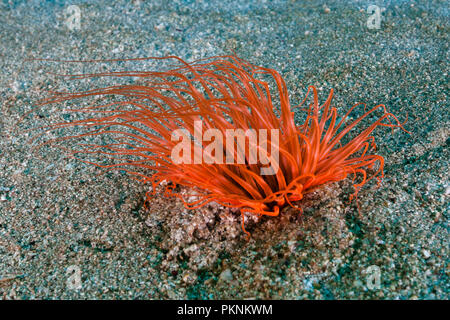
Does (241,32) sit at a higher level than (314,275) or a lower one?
higher

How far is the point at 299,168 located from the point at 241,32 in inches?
76.7

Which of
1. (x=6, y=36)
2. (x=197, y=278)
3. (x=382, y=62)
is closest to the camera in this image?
→ (x=197, y=278)

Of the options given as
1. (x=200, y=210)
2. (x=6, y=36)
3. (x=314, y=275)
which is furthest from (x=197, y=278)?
(x=6, y=36)

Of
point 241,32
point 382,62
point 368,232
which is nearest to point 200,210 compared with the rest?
point 368,232

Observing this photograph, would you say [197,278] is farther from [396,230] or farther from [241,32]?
[241,32]

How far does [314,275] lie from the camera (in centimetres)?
166

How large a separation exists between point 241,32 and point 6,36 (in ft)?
7.02

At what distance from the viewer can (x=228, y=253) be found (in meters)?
1.83

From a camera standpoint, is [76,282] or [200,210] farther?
[200,210]

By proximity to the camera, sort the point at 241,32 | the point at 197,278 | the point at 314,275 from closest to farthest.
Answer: the point at 314,275 < the point at 197,278 < the point at 241,32

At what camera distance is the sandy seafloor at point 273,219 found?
1.68m

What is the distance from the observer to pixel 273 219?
1.89 meters

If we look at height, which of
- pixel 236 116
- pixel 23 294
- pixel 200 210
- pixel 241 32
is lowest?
pixel 23 294

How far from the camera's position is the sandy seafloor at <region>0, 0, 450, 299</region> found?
168 cm
